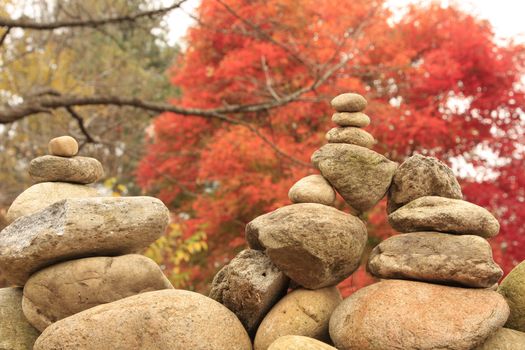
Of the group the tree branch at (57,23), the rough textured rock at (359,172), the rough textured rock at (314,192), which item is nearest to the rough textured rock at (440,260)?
the rough textured rock at (359,172)

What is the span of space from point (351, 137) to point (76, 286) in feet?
6.58

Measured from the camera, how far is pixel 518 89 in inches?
306

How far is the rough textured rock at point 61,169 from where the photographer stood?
3.84 m

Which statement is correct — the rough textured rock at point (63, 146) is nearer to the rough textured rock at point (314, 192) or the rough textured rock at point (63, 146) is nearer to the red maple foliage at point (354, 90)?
the rough textured rock at point (314, 192)

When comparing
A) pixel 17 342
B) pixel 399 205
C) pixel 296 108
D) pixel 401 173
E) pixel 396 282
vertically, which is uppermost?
pixel 296 108

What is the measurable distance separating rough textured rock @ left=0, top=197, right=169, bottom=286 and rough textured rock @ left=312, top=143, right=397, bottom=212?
1.16m

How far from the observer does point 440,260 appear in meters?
2.99

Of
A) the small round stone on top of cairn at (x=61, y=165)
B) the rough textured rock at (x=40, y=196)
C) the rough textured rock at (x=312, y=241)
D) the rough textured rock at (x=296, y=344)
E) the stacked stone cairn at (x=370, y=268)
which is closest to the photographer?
the rough textured rock at (x=296, y=344)

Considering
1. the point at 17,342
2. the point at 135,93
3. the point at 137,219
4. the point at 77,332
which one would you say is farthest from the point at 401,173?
the point at 135,93

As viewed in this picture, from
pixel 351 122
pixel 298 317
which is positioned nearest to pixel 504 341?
pixel 298 317

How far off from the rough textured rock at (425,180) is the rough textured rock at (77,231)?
5.18 feet

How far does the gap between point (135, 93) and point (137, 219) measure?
13.8m

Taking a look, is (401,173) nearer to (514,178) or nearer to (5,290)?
(5,290)

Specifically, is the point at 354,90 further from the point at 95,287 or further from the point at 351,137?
the point at 95,287
